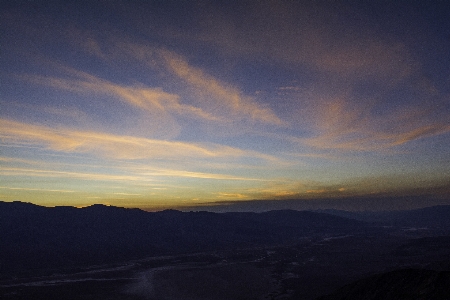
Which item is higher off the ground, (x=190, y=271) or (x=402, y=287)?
(x=402, y=287)

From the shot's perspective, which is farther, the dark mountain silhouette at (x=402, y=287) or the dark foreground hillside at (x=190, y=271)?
the dark foreground hillside at (x=190, y=271)

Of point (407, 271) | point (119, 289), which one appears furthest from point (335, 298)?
point (119, 289)

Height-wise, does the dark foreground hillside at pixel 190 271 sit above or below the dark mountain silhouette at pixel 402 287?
below

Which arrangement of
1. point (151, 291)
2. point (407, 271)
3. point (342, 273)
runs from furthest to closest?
point (342, 273), point (151, 291), point (407, 271)

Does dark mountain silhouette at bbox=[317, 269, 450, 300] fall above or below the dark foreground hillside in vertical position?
above

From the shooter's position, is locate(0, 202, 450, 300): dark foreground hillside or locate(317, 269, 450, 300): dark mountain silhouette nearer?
locate(317, 269, 450, 300): dark mountain silhouette

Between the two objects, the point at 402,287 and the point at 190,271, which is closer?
the point at 402,287

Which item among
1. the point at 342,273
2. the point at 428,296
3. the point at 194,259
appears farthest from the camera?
the point at 194,259

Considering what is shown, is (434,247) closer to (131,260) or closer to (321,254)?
(321,254)
